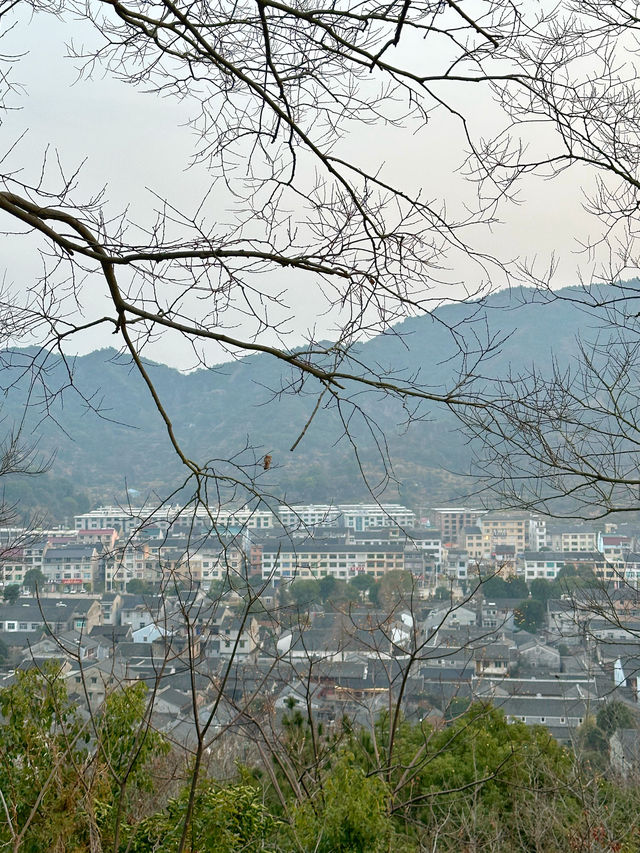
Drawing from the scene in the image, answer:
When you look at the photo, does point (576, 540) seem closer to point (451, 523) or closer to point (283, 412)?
point (451, 523)

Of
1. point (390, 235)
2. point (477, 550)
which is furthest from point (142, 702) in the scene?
point (477, 550)

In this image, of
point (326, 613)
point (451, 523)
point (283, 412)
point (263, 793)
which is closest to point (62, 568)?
point (326, 613)

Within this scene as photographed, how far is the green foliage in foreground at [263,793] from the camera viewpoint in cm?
241

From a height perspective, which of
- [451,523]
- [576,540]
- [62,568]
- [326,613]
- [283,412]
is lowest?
[326,613]

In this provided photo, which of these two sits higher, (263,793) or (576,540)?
(263,793)

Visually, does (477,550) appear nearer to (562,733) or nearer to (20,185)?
(562,733)

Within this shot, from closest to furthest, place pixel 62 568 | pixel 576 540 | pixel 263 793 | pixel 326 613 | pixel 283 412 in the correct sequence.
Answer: pixel 263 793, pixel 326 613, pixel 62 568, pixel 283 412, pixel 576 540

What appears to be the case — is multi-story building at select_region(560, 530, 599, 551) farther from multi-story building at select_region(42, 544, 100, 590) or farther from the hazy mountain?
multi-story building at select_region(42, 544, 100, 590)

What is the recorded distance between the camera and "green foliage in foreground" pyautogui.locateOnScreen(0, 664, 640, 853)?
2408mm

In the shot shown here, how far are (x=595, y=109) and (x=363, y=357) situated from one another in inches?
55.3

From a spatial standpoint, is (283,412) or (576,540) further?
(576,540)

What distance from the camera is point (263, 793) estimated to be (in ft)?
9.95

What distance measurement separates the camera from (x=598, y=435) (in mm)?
4031

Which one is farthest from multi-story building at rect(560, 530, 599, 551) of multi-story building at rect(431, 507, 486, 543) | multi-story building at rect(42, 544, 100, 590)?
multi-story building at rect(42, 544, 100, 590)
